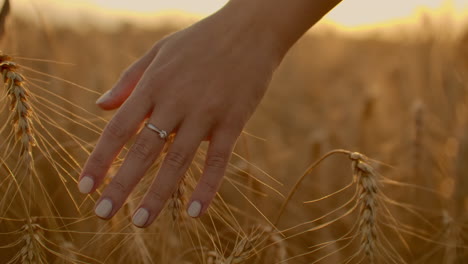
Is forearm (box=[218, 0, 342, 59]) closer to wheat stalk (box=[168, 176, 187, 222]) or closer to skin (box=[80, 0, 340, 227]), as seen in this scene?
skin (box=[80, 0, 340, 227])

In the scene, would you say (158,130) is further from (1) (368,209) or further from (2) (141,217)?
(1) (368,209)

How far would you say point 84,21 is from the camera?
173 inches

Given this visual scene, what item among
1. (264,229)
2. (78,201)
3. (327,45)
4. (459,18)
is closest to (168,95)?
(264,229)

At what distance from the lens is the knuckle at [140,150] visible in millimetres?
1217

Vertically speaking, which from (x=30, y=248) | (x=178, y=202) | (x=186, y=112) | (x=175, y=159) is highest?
(x=186, y=112)

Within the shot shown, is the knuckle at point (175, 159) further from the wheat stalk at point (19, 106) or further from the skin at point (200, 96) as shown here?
the wheat stalk at point (19, 106)

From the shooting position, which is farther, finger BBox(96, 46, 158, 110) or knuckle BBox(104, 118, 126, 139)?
finger BBox(96, 46, 158, 110)

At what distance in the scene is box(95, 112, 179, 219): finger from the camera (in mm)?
1190

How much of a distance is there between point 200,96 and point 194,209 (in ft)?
0.85

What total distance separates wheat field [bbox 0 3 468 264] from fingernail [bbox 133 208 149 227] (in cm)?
10

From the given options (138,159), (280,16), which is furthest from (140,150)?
(280,16)

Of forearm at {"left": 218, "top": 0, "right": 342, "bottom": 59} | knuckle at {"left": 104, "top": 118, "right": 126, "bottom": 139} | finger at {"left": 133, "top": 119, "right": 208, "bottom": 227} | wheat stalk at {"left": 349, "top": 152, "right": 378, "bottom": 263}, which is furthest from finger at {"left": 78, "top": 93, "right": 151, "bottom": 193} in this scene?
wheat stalk at {"left": 349, "top": 152, "right": 378, "bottom": 263}

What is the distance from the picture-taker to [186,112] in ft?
4.04

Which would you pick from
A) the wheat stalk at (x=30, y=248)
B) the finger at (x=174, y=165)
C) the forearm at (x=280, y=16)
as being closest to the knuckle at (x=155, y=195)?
the finger at (x=174, y=165)
